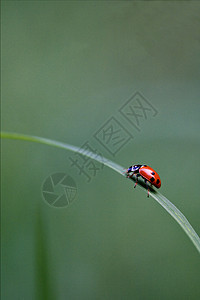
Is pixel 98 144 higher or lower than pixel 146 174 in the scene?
higher

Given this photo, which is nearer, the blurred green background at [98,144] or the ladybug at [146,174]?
the ladybug at [146,174]

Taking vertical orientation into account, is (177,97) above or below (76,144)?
above

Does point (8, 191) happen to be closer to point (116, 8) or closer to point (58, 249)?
point (58, 249)

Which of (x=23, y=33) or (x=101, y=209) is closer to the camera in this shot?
(x=101, y=209)

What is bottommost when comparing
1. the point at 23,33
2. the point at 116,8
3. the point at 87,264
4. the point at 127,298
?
the point at 127,298

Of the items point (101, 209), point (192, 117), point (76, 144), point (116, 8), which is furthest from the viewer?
point (116, 8)

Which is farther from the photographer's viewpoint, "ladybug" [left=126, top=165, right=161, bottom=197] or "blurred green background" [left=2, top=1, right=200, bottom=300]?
"blurred green background" [left=2, top=1, right=200, bottom=300]

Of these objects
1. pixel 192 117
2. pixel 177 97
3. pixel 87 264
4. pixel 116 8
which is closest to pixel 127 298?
pixel 87 264

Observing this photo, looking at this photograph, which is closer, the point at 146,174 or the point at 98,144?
the point at 146,174
